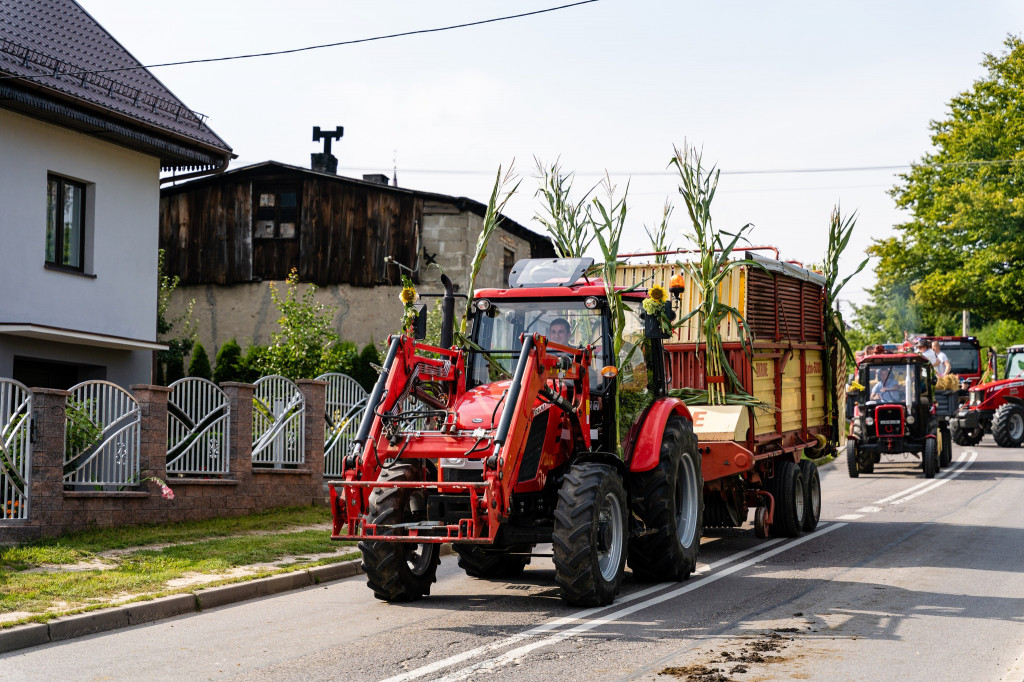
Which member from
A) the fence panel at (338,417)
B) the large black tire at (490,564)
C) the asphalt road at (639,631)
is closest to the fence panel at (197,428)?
the fence panel at (338,417)

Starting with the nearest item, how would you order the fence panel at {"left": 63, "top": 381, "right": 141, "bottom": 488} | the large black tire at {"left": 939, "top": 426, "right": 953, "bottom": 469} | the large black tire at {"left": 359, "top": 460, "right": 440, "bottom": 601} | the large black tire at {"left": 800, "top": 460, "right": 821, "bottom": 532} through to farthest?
the large black tire at {"left": 359, "top": 460, "right": 440, "bottom": 601} → the fence panel at {"left": 63, "top": 381, "right": 141, "bottom": 488} → the large black tire at {"left": 800, "top": 460, "right": 821, "bottom": 532} → the large black tire at {"left": 939, "top": 426, "right": 953, "bottom": 469}

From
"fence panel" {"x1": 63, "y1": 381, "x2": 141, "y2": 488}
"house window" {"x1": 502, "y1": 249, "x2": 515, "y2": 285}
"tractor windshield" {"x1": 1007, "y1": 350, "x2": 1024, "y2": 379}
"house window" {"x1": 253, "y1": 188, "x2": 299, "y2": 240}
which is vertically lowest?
"fence panel" {"x1": 63, "y1": 381, "x2": 141, "y2": 488}

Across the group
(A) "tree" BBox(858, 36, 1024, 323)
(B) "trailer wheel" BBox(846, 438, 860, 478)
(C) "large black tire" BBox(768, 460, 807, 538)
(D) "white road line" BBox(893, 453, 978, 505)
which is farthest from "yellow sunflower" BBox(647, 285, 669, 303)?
(A) "tree" BBox(858, 36, 1024, 323)

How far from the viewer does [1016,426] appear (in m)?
31.4

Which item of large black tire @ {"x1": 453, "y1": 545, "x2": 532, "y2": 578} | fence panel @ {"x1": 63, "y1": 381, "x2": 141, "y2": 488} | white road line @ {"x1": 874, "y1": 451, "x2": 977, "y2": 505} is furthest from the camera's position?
white road line @ {"x1": 874, "y1": 451, "x2": 977, "y2": 505}

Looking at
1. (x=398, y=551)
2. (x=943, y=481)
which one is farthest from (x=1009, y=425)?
(x=398, y=551)

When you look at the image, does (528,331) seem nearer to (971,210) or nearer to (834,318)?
(834,318)

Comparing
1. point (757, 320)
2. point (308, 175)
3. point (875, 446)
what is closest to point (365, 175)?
point (308, 175)

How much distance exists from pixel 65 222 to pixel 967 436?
26.3m

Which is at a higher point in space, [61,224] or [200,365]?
[61,224]

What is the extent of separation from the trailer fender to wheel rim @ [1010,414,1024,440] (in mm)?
24619

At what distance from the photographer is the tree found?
1672 inches

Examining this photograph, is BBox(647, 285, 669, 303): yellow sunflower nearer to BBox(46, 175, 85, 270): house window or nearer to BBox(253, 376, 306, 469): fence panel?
BBox(253, 376, 306, 469): fence panel

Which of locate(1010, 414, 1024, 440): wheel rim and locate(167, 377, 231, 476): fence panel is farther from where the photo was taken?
locate(1010, 414, 1024, 440): wheel rim
